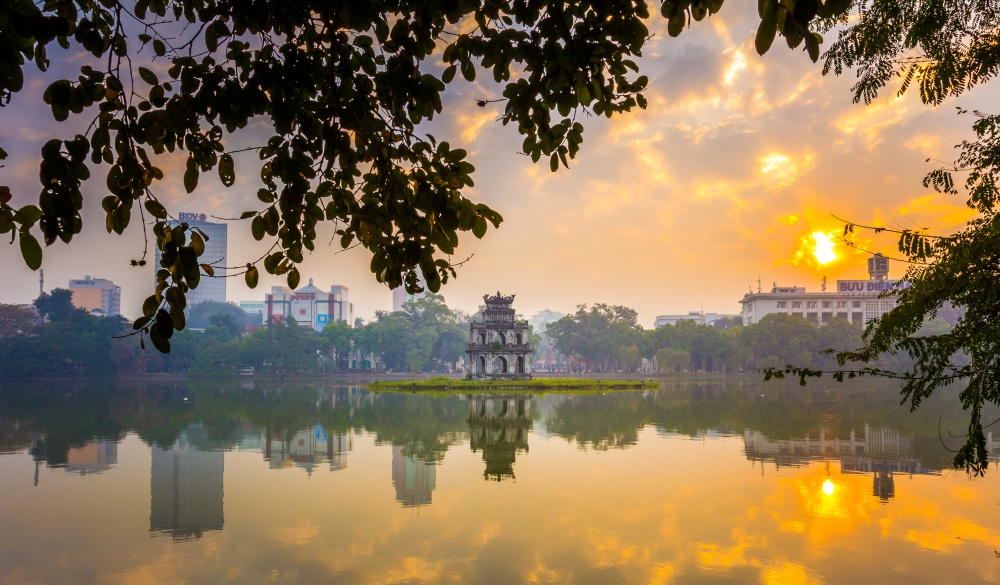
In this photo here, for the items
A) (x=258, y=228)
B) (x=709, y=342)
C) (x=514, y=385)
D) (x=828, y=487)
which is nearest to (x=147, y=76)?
(x=258, y=228)

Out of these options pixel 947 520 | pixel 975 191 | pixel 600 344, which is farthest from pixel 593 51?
pixel 600 344

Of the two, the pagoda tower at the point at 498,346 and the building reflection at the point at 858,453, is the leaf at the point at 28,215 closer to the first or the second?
the building reflection at the point at 858,453

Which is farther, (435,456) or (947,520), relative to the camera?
(435,456)

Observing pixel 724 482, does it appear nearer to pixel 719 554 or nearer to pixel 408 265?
pixel 719 554

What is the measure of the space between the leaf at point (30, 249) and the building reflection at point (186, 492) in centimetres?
786

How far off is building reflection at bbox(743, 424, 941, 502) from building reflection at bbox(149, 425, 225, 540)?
469 inches

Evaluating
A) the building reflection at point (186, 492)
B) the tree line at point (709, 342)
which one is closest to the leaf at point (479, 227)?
the building reflection at point (186, 492)

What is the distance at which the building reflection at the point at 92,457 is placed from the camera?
1541cm

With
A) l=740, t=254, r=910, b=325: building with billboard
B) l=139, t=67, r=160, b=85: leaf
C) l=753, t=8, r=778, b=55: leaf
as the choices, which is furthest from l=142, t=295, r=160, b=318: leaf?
l=740, t=254, r=910, b=325: building with billboard

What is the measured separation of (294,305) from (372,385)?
82.9 metres

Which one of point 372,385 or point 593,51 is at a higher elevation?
point 593,51

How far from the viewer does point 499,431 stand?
73.8 feet

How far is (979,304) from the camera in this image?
6441 millimetres

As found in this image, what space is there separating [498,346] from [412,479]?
40773mm
